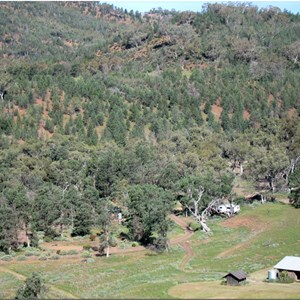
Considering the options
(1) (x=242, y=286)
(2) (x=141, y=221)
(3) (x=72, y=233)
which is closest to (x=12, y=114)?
(3) (x=72, y=233)

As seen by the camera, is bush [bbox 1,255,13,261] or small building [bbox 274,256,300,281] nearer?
small building [bbox 274,256,300,281]

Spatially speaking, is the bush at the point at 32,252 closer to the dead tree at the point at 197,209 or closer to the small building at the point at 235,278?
the dead tree at the point at 197,209

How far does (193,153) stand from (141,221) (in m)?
41.2

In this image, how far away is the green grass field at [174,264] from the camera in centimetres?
6222

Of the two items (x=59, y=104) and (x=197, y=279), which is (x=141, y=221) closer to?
(x=197, y=279)

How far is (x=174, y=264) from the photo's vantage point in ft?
247

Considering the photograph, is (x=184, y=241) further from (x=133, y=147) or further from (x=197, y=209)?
(x=133, y=147)

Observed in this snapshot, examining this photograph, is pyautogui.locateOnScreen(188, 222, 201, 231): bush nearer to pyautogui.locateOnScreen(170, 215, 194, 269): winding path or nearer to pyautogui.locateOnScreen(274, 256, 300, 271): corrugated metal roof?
pyautogui.locateOnScreen(170, 215, 194, 269): winding path

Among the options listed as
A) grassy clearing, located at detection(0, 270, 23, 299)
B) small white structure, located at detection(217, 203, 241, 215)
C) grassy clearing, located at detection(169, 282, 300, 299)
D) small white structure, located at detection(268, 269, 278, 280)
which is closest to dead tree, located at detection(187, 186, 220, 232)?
small white structure, located at detection(217, 203, 241, 215)

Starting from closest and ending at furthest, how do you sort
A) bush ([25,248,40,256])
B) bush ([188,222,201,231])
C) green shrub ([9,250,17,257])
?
green shrub ([9,250,17,257])
bush ([25,248,40,256])
bush ([188,222,201,231])

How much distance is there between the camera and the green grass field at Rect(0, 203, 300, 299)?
62.2 meters

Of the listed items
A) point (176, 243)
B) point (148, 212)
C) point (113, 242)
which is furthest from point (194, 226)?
point (113, 242)

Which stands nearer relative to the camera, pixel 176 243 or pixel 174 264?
pixel 174 264

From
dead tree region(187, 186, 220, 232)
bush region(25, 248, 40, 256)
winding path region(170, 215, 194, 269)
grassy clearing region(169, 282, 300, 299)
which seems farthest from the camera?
dead tree region(187, 186, 220, 232)
